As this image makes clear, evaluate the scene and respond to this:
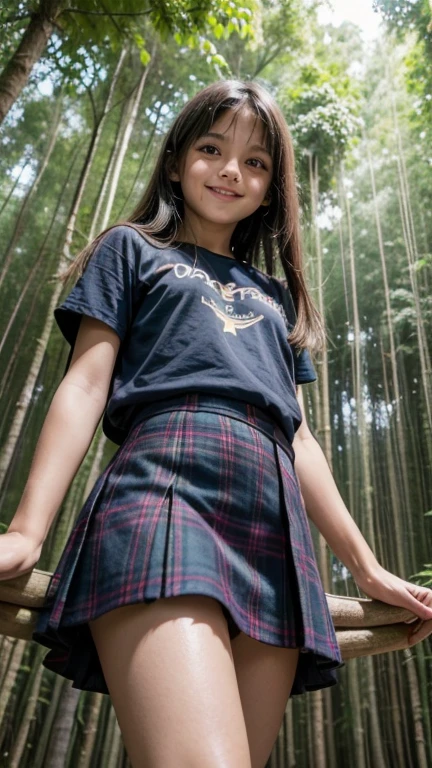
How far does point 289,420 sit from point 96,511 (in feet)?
0.99

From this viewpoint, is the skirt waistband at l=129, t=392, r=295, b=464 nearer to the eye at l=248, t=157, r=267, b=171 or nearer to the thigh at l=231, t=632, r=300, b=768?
the thigh at l=231, t=632, r=300, b=768

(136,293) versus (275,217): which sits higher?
(275,217)

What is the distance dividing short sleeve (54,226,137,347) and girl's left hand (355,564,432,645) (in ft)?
1.75

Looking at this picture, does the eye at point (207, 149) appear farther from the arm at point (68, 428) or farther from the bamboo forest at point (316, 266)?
the bamboo forest at point (316, 266)

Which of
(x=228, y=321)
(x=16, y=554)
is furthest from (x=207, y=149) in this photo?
(x=16, y=554)

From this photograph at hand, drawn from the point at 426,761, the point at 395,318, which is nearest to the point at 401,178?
the point at 395,318

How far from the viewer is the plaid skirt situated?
0.71 metres

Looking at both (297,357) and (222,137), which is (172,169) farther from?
(297,357)

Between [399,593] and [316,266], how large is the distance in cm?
390

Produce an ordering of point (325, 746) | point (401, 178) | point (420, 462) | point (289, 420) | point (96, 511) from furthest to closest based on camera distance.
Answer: point (401, 178) → point (420, 462) → point (325, 746) → point (289, 420) → point (96, 511)

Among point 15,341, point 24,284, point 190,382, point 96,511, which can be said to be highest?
point 24,284

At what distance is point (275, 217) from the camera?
123cm

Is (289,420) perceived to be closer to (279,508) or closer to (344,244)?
(279,508)

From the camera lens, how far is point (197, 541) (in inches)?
28.3
